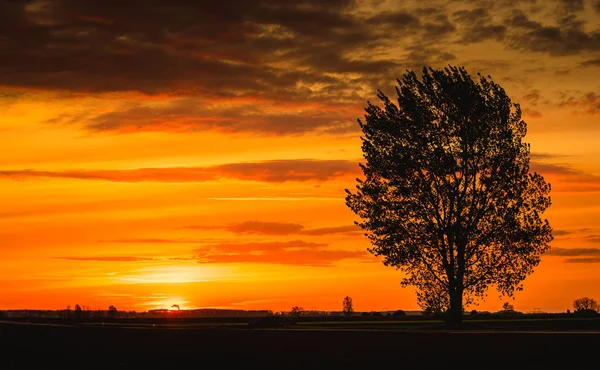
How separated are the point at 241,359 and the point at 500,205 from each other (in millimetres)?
36083

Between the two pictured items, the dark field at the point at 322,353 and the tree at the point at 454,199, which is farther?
the tree at the point at 454,199

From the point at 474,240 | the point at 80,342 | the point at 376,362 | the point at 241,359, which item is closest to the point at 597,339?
the point at 376,362

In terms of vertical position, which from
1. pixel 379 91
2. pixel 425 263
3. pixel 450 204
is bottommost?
pixel 425 263

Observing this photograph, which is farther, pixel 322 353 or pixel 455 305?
pixel 455 305

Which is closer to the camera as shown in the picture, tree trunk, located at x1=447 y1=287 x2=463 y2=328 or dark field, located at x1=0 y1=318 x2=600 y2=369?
dark field, located at x1=0 y1=318 x2=600 y2=369

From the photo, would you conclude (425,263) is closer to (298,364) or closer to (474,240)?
(474,240)

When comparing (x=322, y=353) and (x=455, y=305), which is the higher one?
(x=455, y=305)

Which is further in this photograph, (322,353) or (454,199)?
(454,199)

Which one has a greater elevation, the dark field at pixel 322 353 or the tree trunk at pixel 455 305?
the tree trunk at pixel 455 305

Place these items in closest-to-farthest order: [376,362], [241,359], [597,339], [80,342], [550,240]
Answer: [376,362], [241,359], [597,339], [80,342], [550,240]

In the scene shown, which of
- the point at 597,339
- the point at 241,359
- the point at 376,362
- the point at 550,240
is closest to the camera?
the point at 376,362

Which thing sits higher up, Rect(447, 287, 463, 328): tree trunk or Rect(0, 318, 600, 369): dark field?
Rect(447, 287, 463, 328): tree trunk

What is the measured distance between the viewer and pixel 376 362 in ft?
113

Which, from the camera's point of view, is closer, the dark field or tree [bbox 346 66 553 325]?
the dark field
